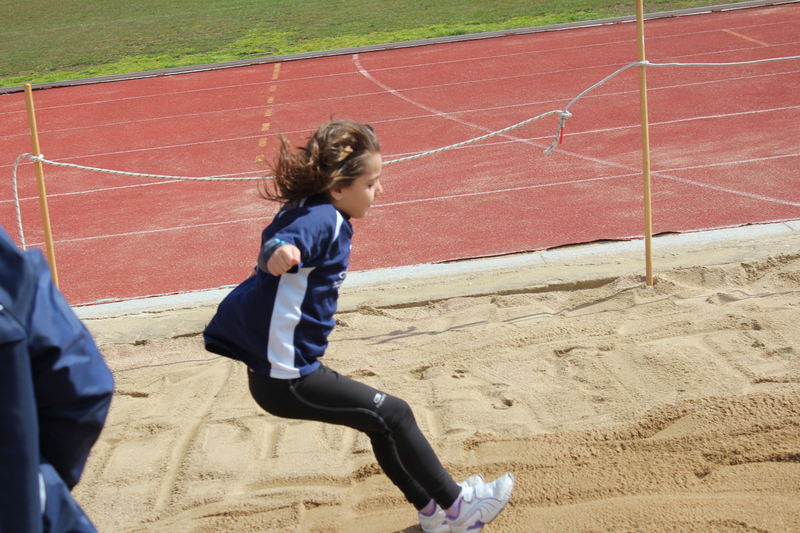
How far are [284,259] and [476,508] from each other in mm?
1180

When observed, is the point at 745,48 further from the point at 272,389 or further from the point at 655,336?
the point at 272,389

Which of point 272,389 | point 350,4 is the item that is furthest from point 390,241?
point 350,4

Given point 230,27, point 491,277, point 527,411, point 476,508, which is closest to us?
point 476,508

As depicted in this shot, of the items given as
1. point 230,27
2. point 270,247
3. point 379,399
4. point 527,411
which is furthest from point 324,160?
point 230,27

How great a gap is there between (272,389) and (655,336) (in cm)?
241

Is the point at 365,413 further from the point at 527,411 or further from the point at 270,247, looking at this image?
the point at 527,411

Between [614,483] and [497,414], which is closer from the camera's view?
[614,483]

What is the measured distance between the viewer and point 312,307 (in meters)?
2.41

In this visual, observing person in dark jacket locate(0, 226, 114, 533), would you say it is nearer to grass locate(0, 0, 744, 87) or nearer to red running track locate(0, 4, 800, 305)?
red running track locate(0, 4, 800, 305)

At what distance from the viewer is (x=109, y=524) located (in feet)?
9.92

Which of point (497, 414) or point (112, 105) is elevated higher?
point (112, 105)

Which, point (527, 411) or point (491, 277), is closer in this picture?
point (527, 411)

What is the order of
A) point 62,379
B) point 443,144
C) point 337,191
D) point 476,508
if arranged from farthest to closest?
1. point 443,144
2. point 476,508
3. point 337,191
4. point 62,379

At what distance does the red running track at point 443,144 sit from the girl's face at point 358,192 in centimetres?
31
